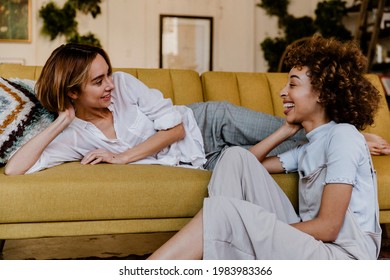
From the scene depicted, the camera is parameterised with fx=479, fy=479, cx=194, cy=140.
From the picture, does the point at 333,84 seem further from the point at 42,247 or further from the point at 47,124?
the point at 42,247

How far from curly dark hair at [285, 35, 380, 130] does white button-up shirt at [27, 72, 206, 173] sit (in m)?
0.66

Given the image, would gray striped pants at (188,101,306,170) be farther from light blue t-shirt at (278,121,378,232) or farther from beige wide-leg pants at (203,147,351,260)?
beige wide-leg pants at (203,147,351,260)

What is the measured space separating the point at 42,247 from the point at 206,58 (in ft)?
14.3

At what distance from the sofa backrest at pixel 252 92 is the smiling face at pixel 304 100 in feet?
3.10

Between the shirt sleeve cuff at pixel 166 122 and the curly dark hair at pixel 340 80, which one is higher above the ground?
the curly dark hair at pixel 340 80

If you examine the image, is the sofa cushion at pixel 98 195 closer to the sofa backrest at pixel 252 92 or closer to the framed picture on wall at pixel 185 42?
the sofa backrest at pixel 252 92

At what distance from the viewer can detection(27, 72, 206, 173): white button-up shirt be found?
6.59 feet

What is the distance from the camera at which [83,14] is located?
19.6 ft

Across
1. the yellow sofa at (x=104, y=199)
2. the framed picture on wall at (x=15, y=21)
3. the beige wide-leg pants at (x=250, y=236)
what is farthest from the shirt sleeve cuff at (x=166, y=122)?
the framed picture on wall at (x=15, y=21)

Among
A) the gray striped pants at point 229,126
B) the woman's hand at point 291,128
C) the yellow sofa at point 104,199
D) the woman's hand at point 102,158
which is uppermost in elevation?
the woman's hand at point 291,128

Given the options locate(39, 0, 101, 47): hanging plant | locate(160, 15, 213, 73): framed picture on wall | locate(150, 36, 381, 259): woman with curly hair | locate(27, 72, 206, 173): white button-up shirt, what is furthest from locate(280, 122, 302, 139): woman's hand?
locate(39, 0, 101, 47): hanging plant

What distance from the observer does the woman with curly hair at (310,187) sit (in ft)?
4.04

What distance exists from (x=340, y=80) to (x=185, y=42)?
15.8ft
